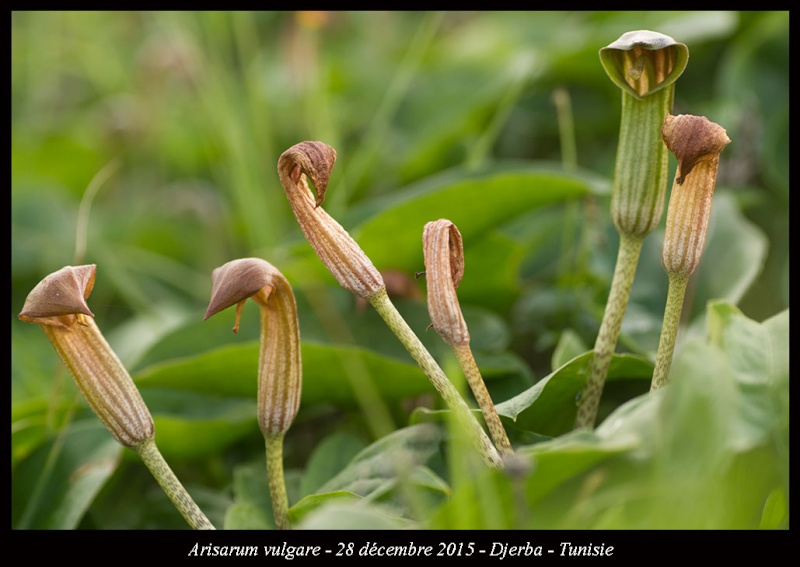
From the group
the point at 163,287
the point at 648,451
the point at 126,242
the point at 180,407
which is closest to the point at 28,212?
the point at 126,242

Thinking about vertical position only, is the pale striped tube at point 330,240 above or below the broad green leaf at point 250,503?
above

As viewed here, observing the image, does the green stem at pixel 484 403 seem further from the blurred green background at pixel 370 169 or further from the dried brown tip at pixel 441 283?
the blurred green background at pixel 370 169

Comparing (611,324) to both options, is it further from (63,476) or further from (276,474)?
(63,476)

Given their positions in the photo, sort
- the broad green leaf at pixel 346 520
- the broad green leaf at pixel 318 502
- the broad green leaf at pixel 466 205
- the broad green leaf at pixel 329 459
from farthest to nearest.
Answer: the broad green leaf at pixel 466 205, the broad green leaf at pixel 329 459, the broad green leaf at pixel 318 502, the broad green leaf at pixel 346 520

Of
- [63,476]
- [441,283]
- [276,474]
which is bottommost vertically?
[63,476]

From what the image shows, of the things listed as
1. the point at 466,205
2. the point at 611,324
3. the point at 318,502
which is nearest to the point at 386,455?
the point at 318,502

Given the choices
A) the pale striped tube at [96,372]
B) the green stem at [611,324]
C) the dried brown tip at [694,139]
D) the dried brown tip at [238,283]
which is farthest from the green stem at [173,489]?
the dried brown tip at [694,139]
